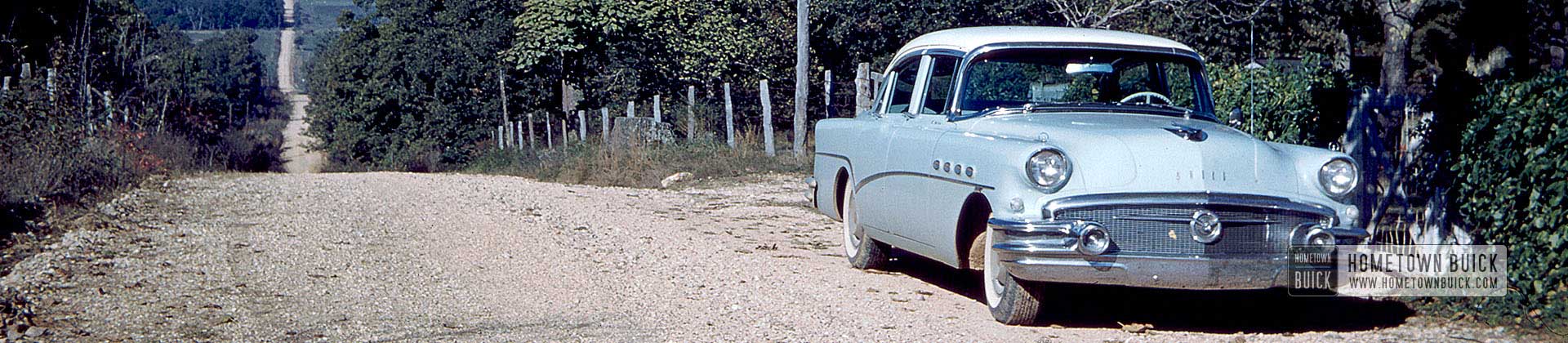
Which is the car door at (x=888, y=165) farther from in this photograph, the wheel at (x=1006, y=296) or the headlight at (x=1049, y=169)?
the headlight at (x=1049, y=169)

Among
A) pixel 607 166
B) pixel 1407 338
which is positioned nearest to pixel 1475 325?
pixel 1407 338

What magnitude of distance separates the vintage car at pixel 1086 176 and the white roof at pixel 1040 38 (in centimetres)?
2

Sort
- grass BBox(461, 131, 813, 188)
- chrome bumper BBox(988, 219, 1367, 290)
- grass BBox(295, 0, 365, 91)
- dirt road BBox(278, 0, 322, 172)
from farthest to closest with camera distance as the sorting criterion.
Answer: grass BBox(295, 0, 365, 91)
dirt road BBox(278, 0, 322, 172)
grass BBox(461, 131, 813, 188)
chrome bumper BBox(988, 219, 1367, 290)

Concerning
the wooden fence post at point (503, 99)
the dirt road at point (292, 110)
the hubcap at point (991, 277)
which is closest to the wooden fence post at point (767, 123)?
the hubcap at point (991, 277)

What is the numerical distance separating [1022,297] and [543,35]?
26.5 metres

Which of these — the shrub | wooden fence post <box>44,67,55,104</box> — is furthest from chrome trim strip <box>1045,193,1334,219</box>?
the shrub

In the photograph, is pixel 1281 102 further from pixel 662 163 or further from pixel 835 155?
pixel 662 163

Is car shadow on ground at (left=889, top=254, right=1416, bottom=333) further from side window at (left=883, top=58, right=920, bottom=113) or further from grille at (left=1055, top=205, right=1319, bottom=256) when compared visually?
side window at (left=883, top=58, right=920, bottom=113)

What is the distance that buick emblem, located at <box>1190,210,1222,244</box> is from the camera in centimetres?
600

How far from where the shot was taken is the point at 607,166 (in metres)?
18.9

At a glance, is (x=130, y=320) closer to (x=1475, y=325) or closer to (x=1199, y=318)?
(x=1199, y=318)

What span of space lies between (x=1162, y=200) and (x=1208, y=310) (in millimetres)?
1548

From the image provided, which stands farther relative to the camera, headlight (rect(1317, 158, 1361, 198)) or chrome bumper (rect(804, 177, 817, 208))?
chrome bumper (rect(804, 177, 817, 208))

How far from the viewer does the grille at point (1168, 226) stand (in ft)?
19.8
